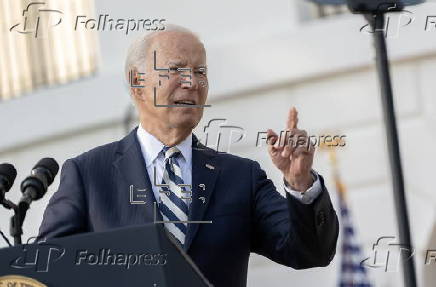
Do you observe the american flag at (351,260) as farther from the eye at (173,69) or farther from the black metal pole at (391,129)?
the eye at (173,69)

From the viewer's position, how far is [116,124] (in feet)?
37.2

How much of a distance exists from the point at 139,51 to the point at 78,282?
3.74 feet

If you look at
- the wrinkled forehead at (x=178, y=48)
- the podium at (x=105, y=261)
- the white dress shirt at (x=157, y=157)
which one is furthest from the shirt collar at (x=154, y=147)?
the podium at (x=105, y=261)

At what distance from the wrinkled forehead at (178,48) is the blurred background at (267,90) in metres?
5.18

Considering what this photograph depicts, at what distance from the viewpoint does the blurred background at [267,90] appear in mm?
10469

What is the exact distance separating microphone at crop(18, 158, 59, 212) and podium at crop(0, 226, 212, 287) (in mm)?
714

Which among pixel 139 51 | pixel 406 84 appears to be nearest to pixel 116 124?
pixel 406 84

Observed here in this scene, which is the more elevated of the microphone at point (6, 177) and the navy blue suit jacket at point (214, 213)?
the microphone at point (6, 177)

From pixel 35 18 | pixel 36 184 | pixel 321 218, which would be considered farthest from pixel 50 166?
Answer: pixel 35 18

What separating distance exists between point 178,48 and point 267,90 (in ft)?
19.9

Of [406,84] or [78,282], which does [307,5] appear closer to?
[406,84]

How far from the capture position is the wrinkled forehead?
492 cm

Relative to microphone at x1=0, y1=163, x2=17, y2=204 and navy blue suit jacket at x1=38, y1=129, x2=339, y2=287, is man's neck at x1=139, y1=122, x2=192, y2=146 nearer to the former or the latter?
navy blue suit jacket at x1=38, y1=129, x2=339, y2=287

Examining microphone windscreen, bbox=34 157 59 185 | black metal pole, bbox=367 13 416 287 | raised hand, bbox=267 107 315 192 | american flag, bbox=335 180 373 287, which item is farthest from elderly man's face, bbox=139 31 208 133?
american flag, bbox=335 180 373 287
